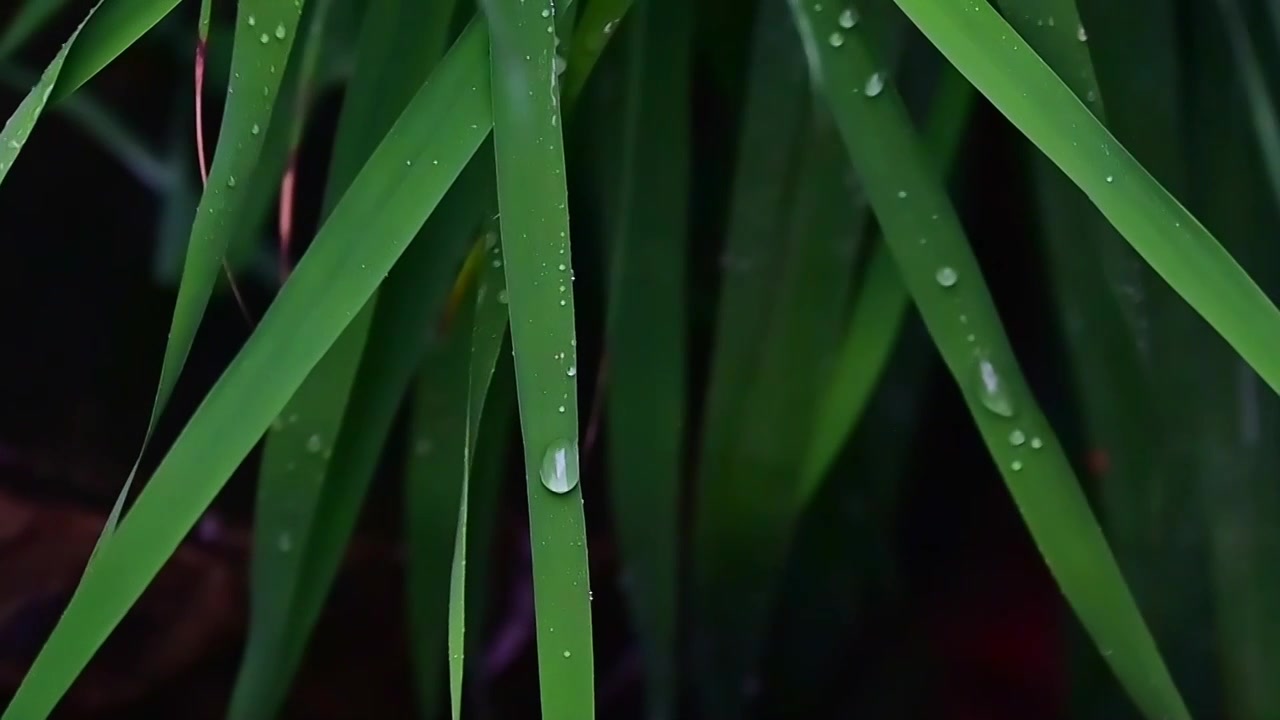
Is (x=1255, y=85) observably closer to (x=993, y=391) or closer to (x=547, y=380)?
(x=993, y=391)

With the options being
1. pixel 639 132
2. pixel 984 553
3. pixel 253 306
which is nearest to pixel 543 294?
pixel 639 132

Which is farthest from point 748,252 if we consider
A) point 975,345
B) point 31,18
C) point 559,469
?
point 31,18

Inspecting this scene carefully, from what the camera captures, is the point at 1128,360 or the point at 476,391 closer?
the point at 476,391

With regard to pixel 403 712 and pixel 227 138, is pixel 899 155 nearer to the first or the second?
pixel 227 138

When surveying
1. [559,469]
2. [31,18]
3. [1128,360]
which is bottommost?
[559,469]

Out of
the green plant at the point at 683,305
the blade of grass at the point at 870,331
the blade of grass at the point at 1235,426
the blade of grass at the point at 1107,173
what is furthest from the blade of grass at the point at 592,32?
the blade of grass at the point at 1235,426
